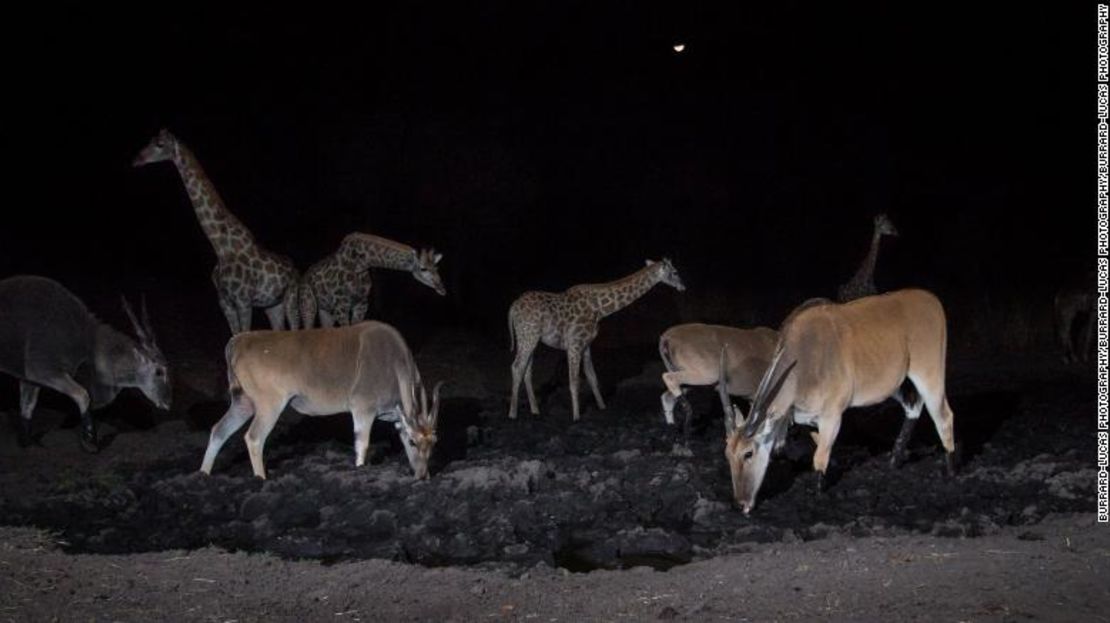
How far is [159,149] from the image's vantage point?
1550cm

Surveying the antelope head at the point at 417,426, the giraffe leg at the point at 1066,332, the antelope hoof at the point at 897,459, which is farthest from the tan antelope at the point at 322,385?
the giraffe leg at the point at 1066,332

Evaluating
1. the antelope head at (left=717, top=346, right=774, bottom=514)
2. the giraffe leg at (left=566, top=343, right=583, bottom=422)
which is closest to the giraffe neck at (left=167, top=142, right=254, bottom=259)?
the giraffe leg at (left=566, top=343, right=583, bottom=422)

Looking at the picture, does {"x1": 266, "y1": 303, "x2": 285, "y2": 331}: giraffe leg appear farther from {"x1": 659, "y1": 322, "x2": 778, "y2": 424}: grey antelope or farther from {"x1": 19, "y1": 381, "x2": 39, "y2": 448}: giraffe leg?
{"x1": 659, "y1": 322, "x2": 778, "y2": 424}: grey antelope

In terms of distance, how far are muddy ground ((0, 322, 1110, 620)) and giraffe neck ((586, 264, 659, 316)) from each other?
2.19 metres

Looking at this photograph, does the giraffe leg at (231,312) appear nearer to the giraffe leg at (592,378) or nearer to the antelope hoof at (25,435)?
the antelope hoof at (25,435)

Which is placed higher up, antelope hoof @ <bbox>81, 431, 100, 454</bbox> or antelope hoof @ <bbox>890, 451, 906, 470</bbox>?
antelope hoof @ <bbox>890, 451, 906, 470</bbox>

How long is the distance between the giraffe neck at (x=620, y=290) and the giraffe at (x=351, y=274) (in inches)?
79.8

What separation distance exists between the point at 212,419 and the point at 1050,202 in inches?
1144

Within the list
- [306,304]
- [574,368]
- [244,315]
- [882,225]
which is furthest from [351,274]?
[882,225]

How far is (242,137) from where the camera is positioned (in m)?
27.7

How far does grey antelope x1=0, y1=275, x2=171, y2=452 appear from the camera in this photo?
Answer: 13508mm

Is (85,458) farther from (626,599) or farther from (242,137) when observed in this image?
(242,137)

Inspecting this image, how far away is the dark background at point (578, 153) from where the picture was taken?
82.9 feet

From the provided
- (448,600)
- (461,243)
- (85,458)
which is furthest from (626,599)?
(461,243)
